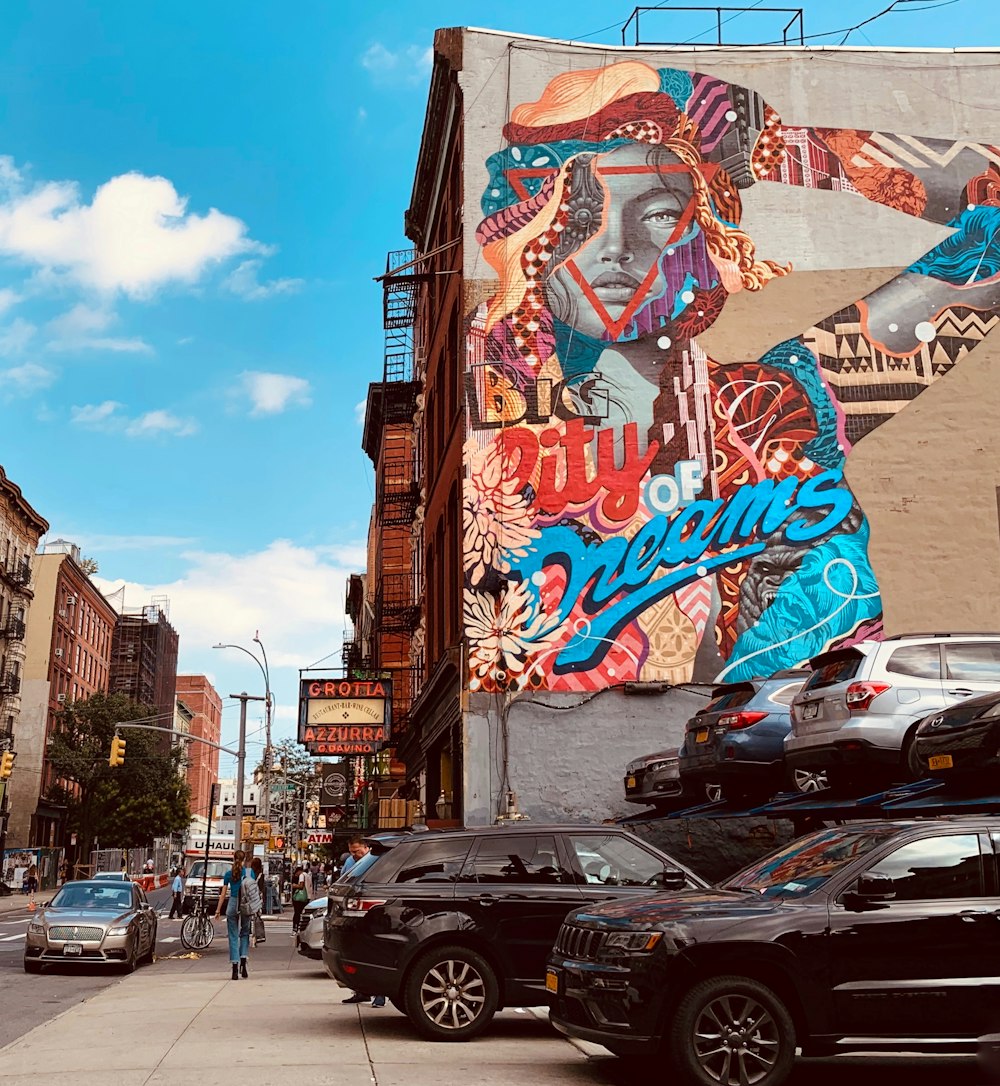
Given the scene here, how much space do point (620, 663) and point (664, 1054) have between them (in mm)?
18224

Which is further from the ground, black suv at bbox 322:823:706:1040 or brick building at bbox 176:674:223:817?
brick building at bbox 176:674:223:817

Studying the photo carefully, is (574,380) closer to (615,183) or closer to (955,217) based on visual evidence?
(615,183)

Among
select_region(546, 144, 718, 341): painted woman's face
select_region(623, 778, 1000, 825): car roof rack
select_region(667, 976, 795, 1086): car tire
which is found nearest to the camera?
select_region(667, 976, 795, 1086): car tire

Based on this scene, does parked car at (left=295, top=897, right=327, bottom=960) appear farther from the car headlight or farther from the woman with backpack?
the car headlight

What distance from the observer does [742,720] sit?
1773cm

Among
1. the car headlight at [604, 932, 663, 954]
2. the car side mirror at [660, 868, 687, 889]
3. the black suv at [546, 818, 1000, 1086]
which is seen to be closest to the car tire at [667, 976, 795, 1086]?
the black suv at [546, 818, 1000, 1086]

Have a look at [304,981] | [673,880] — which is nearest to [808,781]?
[673,880]

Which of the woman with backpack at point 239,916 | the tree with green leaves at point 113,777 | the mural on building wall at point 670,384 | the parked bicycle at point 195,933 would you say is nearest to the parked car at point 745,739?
the woman with backpack at point 239,916

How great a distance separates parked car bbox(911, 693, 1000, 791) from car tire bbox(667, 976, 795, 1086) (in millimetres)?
4926

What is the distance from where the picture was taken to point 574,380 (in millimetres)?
27656

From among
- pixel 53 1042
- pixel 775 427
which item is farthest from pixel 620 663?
pixel 53 1042

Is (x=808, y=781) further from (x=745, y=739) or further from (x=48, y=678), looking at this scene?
(x=48, y=678)

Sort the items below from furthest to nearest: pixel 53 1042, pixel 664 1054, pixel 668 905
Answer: pixel 53 1042 < pixel 668 905 < pixel 664 1054

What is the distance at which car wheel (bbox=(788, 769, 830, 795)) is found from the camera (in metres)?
16.2
